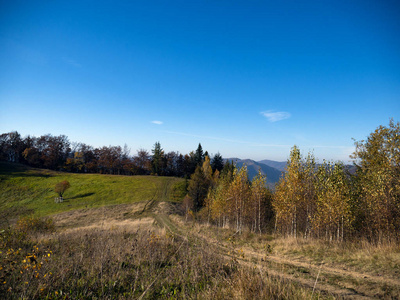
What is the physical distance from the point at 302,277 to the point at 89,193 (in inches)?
2327

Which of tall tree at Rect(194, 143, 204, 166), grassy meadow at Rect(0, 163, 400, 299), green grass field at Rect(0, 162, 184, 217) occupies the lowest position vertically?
green grass field at Rect(0, 162, 184, 217)

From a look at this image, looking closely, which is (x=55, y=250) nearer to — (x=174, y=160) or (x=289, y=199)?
(x=289, y=199)

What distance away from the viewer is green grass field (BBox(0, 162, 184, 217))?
44656 mm

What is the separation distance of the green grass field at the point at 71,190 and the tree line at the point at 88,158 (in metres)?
11.5

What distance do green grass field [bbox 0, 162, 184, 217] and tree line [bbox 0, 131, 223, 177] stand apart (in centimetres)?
1148

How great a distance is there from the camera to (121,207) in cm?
4516

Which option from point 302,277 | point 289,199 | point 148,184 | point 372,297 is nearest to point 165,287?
point 302,277

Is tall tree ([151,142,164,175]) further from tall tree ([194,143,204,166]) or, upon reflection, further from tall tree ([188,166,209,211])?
tall tree ([188,166,209,211])

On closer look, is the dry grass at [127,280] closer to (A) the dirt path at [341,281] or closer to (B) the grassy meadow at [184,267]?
(B) the grassy meadow at [184,267]

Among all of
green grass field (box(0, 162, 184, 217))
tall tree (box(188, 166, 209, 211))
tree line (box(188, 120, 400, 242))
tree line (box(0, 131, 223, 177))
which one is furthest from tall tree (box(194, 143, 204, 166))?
tree line (box(188, 120, 400, 242))

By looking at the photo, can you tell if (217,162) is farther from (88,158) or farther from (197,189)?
(88,158)

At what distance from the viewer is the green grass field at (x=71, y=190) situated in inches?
1758

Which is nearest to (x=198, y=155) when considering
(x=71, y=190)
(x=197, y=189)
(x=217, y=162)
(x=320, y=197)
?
(x=217, y=162)

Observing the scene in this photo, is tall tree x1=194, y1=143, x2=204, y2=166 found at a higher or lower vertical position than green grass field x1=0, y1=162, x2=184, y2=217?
higher
